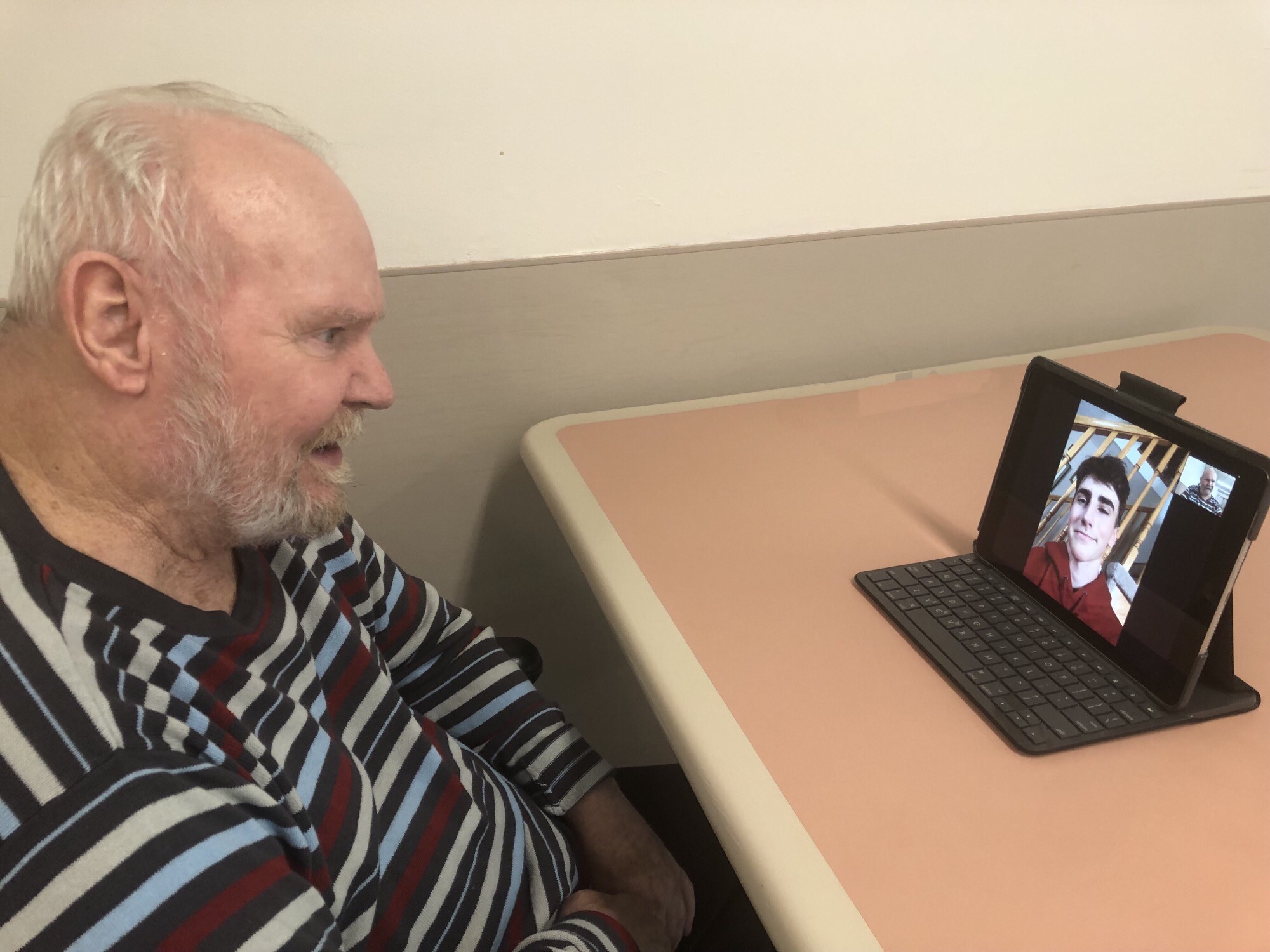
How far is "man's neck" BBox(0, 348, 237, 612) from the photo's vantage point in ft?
2.14

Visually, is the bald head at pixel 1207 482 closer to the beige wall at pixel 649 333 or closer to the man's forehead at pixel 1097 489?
the man's forehead at pixel 1097 489

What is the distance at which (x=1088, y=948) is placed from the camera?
1.86 ft

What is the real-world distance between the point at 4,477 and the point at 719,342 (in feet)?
3.07

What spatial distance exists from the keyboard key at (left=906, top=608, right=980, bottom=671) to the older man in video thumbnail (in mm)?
105

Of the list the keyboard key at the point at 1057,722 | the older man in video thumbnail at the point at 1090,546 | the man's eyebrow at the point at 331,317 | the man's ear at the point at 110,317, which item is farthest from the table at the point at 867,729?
the man's ear at the point at 110,317

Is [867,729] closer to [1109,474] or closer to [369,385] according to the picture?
[1109,474]

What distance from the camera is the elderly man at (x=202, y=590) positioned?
1.73 ft

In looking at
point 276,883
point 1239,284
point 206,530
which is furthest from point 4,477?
point 1239,284

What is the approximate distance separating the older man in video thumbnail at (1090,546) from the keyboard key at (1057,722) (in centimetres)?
9

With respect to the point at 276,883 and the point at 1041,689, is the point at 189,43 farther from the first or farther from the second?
the point at 1041,689

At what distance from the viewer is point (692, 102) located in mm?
1216

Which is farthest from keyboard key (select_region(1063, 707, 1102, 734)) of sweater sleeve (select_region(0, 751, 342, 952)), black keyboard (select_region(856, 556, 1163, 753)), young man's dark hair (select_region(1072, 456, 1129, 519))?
sweater sleeve (select_region(0, 751, 342, 952))

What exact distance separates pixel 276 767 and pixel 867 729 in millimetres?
443

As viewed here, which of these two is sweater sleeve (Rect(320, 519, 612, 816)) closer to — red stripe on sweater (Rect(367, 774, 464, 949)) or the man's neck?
red stripe on sweater (Rect(367, 774, 464, 949))
